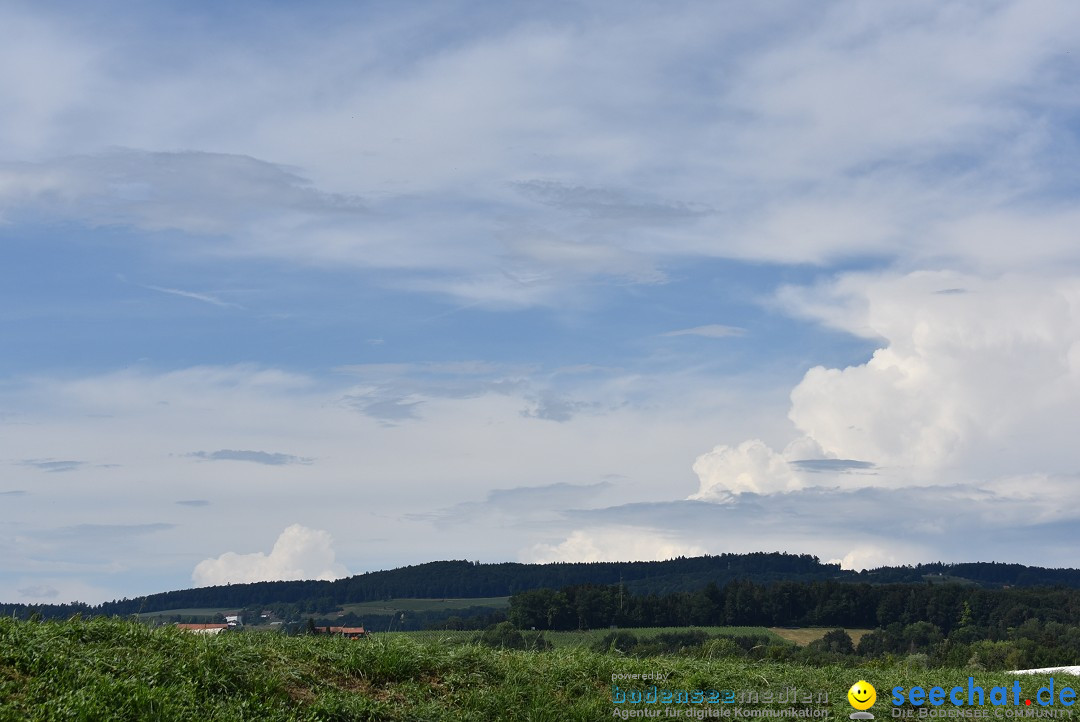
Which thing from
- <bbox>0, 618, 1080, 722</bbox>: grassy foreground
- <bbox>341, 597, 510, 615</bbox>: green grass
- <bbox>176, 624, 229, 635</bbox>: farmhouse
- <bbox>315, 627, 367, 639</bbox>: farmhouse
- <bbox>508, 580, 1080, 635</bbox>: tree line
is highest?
<bbox>176, 624, 229, 635</bbox>: farmhouse

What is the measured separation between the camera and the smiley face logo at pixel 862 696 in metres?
16.1

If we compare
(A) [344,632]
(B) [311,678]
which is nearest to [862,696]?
(B) [311,678]

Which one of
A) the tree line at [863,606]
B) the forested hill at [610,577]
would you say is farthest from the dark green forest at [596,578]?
the tree line at [863,606]

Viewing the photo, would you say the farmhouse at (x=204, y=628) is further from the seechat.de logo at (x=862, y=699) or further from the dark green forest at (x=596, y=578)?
the dark green forest at (x=596, y=578)

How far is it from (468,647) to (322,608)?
109532 mm

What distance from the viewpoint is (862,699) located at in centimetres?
1623

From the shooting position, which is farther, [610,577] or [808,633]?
[610,577]

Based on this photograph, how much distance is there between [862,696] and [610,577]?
439 feet

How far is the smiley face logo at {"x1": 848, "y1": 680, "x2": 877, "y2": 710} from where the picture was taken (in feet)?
52.9

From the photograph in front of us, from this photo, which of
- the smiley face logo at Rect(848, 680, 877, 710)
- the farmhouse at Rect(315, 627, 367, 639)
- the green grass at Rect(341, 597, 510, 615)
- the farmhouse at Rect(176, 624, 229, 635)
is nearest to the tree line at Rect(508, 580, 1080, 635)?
the green grass at Rect(341, 597, 510, 615)

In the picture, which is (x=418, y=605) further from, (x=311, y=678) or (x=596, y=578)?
(x=311, y=678)

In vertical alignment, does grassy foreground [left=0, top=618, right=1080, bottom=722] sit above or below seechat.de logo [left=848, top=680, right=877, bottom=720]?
above

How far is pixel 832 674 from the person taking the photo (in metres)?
18.2

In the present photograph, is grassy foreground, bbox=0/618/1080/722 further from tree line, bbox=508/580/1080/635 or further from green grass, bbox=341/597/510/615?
green grass, bbox=341/597/510/615
